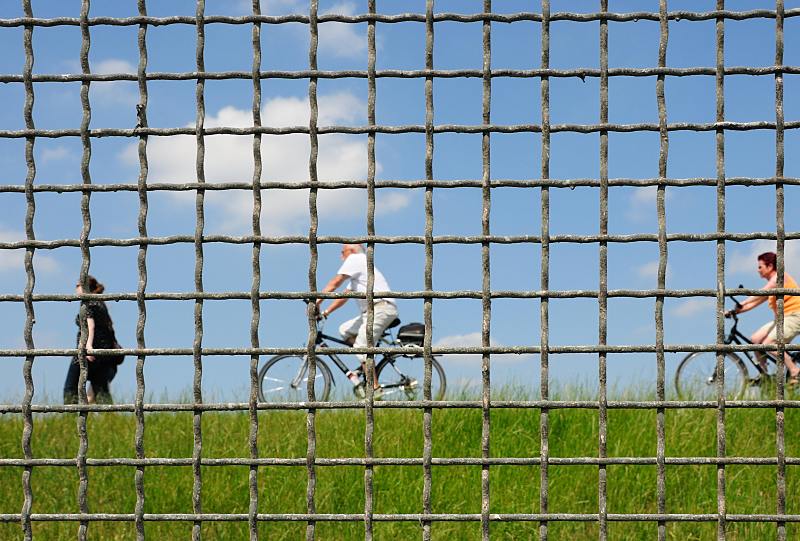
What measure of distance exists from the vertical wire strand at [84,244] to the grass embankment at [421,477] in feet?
6.42

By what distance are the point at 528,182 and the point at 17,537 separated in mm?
3812

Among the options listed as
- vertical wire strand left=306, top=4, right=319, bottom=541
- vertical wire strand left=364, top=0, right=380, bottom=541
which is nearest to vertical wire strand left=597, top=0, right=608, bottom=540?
vertical wire strand left=364, top=0, right=380, bottom=541

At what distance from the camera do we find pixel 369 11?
3.27 meters

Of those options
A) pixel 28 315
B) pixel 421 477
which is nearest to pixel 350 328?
pixel 421 477

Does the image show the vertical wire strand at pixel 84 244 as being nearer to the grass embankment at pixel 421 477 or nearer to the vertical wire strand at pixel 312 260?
the vertical wire strand at pixel 312 260

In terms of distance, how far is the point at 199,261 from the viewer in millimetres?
3232

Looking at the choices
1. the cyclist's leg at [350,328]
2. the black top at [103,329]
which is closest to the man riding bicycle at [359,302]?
the cyclist's leg at [350,328]

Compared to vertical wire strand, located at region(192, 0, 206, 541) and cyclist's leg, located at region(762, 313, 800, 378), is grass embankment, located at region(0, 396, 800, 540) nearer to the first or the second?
cyclist's leg, located at region(762, 313, 800, 378)

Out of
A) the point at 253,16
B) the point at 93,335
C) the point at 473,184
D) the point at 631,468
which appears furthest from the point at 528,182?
the point at 93,335

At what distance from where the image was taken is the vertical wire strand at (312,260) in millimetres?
3162

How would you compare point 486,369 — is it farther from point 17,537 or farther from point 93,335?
point 93,335

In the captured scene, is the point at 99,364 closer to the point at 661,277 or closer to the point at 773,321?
the point at 773,321

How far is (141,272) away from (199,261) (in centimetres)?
23

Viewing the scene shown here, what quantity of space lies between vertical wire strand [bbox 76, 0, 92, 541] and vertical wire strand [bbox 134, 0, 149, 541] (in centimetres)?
A: 19
